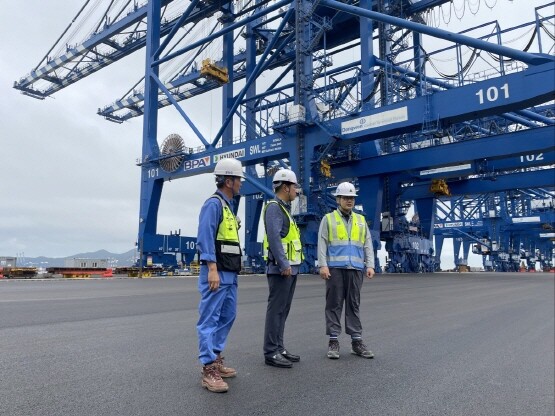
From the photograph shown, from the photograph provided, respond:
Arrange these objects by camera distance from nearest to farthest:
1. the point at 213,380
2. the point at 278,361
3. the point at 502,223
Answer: the point at 213,380 < the point at 278,361 < the point at 502,223

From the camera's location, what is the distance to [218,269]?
116 inches

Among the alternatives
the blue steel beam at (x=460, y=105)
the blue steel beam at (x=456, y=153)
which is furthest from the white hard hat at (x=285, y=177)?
the blue steel beam at (x=456, y=153)

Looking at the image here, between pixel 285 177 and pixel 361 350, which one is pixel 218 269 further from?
pixel 361 350

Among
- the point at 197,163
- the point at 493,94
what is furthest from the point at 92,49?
the point at 493,94

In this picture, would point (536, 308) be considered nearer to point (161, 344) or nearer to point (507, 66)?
point (161, 344)

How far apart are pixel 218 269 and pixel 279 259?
0.63 meters

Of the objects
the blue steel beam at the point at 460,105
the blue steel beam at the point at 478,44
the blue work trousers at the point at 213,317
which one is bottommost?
the blue work trousers at the point at 213,317

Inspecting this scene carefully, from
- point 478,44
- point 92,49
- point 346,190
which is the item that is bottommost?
point 346,190

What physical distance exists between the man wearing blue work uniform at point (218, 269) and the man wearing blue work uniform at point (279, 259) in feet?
1.46

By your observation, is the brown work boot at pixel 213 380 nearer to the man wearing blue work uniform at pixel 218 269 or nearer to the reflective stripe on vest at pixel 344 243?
the man wearing blue work uniform at pixel 218 269

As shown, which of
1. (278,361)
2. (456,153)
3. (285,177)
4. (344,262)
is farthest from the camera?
(456,153)

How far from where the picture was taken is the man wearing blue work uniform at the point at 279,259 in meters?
3.44

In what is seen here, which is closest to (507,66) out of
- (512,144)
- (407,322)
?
(512,144)

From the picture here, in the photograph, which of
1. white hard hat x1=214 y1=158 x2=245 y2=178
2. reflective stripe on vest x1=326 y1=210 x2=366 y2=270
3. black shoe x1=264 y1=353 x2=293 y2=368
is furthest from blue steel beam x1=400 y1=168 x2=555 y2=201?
white hard hat x1=214 y1=158 x2=245 y2=178
